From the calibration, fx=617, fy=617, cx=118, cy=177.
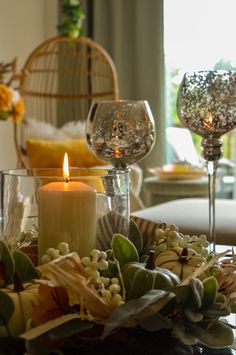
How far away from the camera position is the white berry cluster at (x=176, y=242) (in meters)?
0.72

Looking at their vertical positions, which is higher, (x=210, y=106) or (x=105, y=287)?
(x=210, y=106)

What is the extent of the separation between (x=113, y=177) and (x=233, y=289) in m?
0.20

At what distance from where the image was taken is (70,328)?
1.72ft

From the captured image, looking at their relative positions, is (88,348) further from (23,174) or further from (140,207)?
(140,207)

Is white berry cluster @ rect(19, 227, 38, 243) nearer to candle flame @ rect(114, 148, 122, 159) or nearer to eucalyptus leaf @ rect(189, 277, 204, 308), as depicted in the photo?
eucalyptus leaf @ rect(189, 277, 204, 308)

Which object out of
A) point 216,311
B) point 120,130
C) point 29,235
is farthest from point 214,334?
point 120,130

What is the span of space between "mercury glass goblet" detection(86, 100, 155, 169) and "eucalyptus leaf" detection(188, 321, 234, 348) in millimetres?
551

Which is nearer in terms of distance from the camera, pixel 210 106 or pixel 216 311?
pixel 216 311

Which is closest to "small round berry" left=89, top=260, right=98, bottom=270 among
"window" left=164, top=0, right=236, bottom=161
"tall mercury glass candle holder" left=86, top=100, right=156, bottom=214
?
"tall mercury glass candle holder" left=86, top=100, right=156, bottom=214

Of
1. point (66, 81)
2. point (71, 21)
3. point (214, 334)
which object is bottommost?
point (214, 334)

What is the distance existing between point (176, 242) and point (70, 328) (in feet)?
0.78

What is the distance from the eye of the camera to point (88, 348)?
1.86ft

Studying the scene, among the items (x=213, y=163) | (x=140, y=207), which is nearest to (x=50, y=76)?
(x=140, y=207)

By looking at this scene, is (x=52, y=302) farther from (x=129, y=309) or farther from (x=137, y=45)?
(x=137, y=45)
